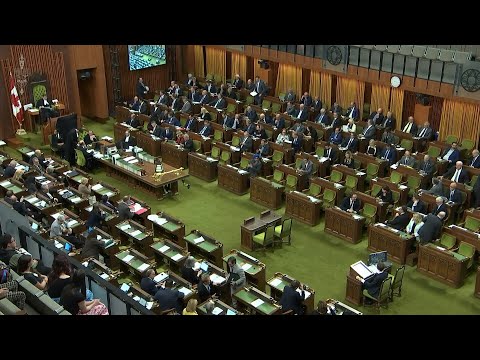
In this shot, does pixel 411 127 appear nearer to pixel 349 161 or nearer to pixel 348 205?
pixel 349 161

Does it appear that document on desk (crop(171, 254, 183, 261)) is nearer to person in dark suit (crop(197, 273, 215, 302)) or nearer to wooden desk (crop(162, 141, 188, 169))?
person in dark suit (crop(197, 273, 215, 302))

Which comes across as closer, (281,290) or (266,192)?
(281,290)

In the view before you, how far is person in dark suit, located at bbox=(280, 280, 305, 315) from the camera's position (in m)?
8.96

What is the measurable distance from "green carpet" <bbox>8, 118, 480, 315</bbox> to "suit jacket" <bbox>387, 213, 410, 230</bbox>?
80cm

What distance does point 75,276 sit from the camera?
741 cm

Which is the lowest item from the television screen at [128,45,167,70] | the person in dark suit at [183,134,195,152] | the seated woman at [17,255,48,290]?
the person in dark suit at [183,134,195,152]

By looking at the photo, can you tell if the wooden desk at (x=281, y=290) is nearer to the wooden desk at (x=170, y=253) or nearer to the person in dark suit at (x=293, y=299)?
the person in dark suit at (x=293, y=299)

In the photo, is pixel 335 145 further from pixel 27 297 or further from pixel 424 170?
pixel 27 297

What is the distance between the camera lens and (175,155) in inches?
647

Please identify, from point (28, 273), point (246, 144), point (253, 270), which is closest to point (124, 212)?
point (253, 270)

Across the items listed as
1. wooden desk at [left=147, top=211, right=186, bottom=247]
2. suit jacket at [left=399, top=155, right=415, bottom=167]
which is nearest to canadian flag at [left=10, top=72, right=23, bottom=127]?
wooden desk at [left=147, top=211, right=186, bottom=247]

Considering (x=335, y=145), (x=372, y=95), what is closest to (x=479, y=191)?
(x=335, y=145)

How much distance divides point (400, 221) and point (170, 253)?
4791mm

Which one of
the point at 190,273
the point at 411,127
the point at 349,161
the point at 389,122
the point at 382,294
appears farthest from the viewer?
the point at 389,122
